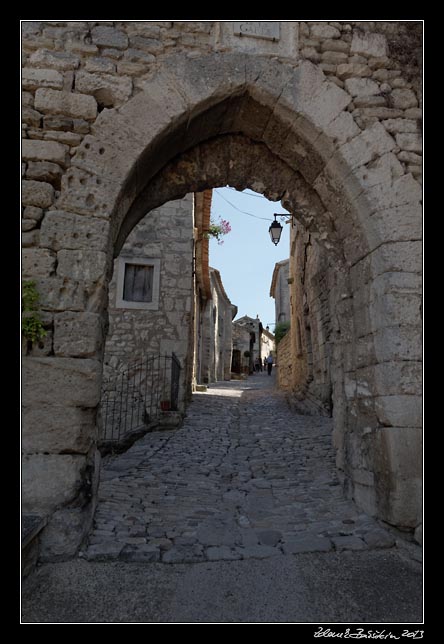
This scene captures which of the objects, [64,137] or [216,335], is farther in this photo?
[216,335]

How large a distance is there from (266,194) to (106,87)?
1597 millimetres

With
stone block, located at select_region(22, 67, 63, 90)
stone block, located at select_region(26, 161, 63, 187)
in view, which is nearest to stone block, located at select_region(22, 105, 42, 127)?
stone block, located at select_region(22, 67, 63, 90)

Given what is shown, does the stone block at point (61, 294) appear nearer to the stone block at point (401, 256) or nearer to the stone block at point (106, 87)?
the stone block at point (106, 87)

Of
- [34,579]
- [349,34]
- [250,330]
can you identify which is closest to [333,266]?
[349,34]

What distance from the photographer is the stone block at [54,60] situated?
2.97 meters

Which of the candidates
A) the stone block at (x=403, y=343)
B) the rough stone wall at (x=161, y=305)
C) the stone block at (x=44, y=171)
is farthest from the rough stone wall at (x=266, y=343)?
the stone block at (x=44, y=171)

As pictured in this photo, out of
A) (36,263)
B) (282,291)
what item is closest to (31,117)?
(36,263)

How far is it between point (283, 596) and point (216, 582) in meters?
0.37

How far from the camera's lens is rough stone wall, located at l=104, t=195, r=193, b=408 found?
8375 millimetres

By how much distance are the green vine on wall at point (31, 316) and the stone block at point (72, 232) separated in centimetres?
32

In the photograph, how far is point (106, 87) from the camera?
3.00m

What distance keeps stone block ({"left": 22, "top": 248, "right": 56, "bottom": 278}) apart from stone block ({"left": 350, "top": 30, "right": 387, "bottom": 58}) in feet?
9.39

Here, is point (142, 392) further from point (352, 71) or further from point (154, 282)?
point (352, 71)

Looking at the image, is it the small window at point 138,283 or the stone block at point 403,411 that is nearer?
the stone block at point 403,411
